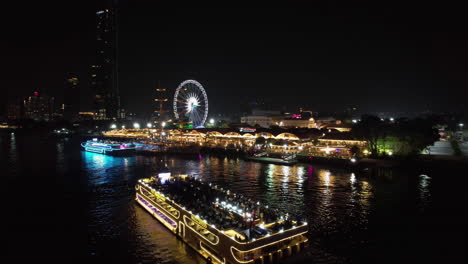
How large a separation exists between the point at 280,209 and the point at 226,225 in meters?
7.24

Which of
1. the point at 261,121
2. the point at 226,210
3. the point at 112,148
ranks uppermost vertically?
the point at 261,121

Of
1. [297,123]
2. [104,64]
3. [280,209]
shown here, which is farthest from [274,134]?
[104,64]

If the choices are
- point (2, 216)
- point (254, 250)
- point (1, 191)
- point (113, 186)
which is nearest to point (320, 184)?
point (254, 250)

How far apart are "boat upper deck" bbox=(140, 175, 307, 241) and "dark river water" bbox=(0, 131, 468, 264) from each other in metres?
1.66

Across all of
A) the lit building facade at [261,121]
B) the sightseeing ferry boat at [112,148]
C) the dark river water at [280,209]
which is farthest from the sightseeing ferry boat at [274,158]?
the lit building facade at [261,121]

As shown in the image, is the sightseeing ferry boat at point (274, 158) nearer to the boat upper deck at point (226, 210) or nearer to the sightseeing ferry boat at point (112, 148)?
the boat upper deck at point (226, 210)

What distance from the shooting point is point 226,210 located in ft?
47.5

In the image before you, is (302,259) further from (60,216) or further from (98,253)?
(60,216)

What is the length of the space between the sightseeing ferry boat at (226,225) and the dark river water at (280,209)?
2.25 ft

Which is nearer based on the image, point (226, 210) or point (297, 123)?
point (226, 210)

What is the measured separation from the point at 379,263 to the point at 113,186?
68.1ft

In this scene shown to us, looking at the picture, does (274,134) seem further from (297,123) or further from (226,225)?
(226,225)

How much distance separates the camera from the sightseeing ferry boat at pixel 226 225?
1103cm

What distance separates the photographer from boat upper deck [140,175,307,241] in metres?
11.9
